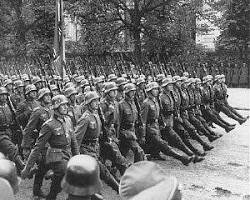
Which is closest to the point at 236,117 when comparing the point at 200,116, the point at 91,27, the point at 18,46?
the point at 200,116

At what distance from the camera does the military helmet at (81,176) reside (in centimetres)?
279

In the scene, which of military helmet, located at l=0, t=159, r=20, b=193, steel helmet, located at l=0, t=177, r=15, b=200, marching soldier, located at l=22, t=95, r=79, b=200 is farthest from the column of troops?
steel helmet, located at l=0, t=177, r=15, b=200

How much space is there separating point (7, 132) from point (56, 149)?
2036 mm

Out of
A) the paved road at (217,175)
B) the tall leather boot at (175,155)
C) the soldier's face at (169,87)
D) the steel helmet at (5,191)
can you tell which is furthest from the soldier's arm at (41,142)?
the soldier's face at (169,87)

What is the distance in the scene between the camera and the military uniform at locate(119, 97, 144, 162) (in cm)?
826

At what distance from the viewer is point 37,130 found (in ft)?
27.1

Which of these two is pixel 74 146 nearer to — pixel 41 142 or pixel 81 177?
pixel 41 142

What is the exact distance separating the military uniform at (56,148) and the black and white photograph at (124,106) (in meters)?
0.01

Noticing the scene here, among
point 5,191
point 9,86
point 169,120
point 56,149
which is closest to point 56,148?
point 56,149

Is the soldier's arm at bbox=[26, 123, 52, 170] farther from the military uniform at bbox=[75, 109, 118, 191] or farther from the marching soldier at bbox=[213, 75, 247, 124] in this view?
the marching soldier at bbox=[213, 75, 247, 124]

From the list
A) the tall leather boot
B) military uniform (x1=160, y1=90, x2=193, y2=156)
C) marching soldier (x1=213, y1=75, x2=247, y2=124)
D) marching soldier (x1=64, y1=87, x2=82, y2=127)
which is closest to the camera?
marching soldier (x1=64, y1=87, x2=82, y2=127)

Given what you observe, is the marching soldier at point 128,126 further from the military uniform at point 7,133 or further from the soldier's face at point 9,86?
the soldier's face at point 9,86

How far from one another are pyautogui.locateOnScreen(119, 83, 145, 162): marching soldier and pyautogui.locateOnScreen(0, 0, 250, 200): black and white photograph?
20mm

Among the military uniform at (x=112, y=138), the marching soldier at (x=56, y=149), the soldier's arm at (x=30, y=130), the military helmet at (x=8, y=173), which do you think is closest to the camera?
the military helmet at (x=8, y=173)
